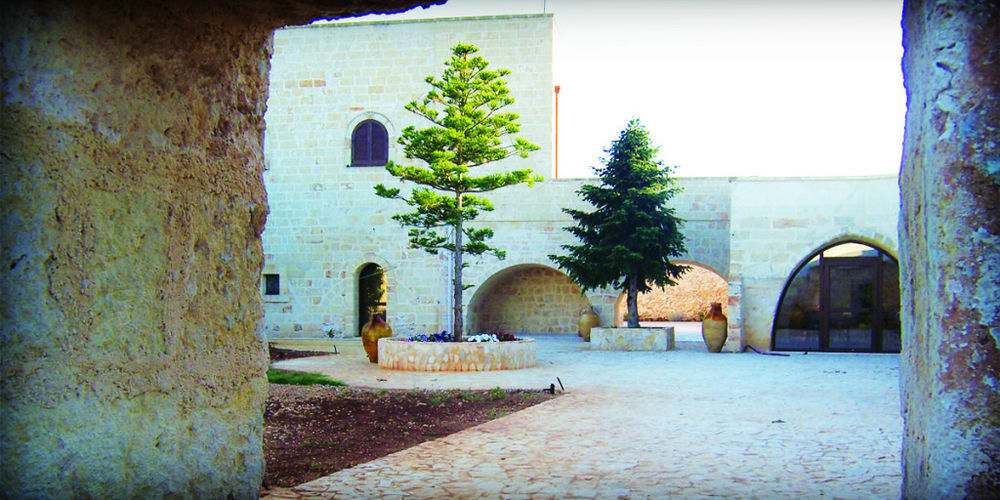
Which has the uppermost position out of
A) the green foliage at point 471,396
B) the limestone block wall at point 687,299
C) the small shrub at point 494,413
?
the limestone block wall at point 687,299

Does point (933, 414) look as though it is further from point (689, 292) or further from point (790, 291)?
point (689, 292)

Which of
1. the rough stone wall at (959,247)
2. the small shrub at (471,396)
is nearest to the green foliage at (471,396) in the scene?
the small shrub at (471,396)

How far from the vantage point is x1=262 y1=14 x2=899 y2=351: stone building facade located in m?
18.5

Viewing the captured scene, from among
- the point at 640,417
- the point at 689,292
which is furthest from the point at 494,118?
the point at 689,292

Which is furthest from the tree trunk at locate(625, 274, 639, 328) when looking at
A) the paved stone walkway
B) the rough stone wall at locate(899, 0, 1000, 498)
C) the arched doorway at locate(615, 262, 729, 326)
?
the rough stone wall at locate(899, 0, 1000, 498)

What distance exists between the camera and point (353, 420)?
7.11 meters

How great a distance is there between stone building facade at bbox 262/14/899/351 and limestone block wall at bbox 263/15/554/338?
24 mm

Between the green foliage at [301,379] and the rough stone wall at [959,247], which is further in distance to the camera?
the green foliage at [301,379]

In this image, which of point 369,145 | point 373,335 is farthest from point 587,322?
point 369,145

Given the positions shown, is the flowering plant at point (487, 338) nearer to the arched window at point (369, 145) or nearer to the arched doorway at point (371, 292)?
the arched doorway at point (371, 292)

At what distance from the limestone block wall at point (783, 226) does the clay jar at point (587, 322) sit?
3.64 meters

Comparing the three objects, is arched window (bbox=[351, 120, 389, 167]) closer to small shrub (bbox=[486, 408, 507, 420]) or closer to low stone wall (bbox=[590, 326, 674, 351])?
low stone wall (bbox=[590, 326, 674, 351])

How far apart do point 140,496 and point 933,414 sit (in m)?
2.76

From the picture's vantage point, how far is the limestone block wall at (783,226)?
14711 mm
